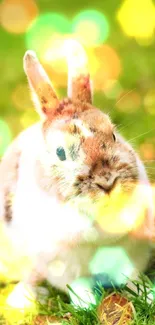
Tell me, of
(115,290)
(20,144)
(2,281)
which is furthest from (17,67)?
(115,290)

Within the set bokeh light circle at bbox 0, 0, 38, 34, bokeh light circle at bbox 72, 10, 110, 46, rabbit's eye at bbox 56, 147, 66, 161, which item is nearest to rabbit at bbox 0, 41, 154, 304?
rabbit's eye at bbox 56, 147, 66, 161

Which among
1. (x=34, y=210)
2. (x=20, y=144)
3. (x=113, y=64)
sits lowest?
(x=34, y=210)

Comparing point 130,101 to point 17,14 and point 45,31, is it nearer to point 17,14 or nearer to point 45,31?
point 45,31

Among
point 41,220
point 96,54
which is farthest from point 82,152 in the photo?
point 96,54

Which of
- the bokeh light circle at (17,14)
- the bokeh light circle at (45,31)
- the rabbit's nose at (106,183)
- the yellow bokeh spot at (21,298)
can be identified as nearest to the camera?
the rabbit's nose at (106,183)

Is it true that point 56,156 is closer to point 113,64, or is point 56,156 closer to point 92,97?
point 92,97

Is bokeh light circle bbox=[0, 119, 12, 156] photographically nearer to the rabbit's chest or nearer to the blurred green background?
the blurred green background

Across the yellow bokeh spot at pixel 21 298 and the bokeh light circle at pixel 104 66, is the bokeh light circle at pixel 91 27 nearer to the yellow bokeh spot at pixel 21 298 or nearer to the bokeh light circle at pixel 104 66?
the bokeh light circle at pixel 104 66

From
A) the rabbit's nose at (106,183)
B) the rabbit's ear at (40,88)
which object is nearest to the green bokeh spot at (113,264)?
the rabbit's nose at (106,183)
